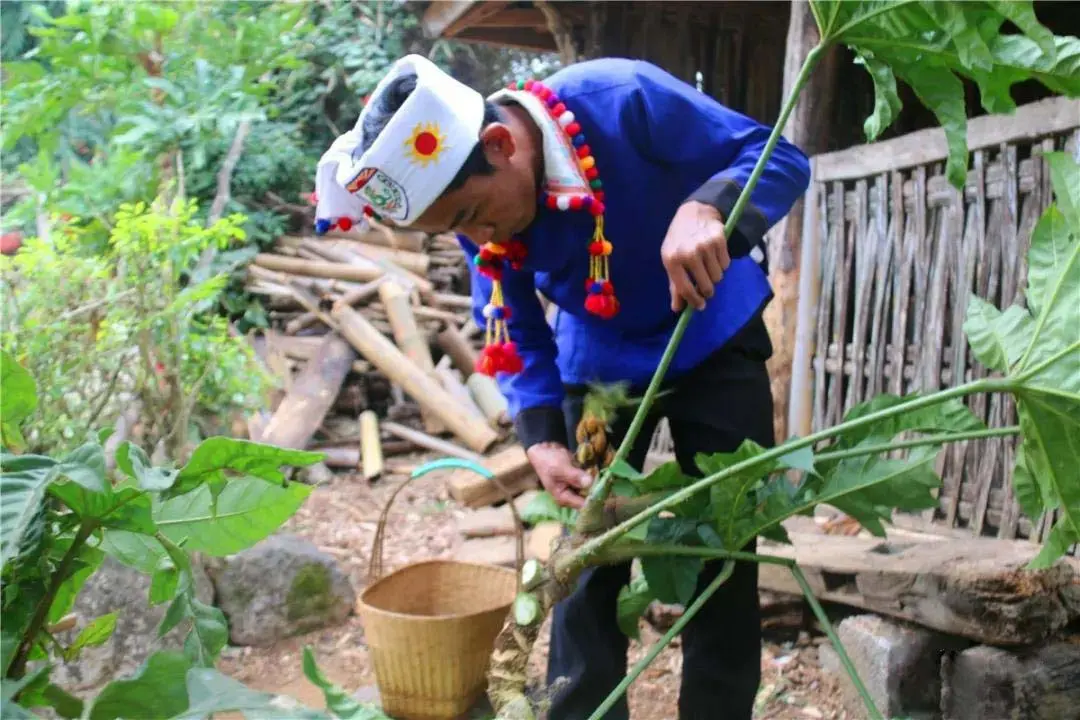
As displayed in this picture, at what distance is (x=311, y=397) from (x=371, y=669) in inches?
125

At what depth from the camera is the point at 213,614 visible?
3.80 feet

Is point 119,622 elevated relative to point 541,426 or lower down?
lower down

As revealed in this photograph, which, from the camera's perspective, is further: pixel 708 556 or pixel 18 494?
pixel 708 556

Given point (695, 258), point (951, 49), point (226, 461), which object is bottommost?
point (226, 461)

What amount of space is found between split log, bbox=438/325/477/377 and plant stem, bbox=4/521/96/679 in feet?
19.3

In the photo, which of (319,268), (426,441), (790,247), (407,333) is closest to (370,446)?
(426,441)

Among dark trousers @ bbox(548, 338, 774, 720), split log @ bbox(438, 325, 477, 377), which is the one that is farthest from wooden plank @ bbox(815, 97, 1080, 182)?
split log @ bbox(438, 325, 477, 377)

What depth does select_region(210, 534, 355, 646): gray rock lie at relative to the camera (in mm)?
3441

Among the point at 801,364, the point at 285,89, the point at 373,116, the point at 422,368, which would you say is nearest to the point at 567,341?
the point at 373,116

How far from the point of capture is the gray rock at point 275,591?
3.44 m

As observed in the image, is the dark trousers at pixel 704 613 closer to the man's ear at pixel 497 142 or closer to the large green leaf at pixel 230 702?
the man's ear at pixel 497 142

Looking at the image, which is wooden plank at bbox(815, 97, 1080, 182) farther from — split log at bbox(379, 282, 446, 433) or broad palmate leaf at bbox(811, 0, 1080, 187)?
split log at bbox(379, 282, 446, 433)

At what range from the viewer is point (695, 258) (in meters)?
1.50

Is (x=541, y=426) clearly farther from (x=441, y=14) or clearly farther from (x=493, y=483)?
(x=441, y=14)
